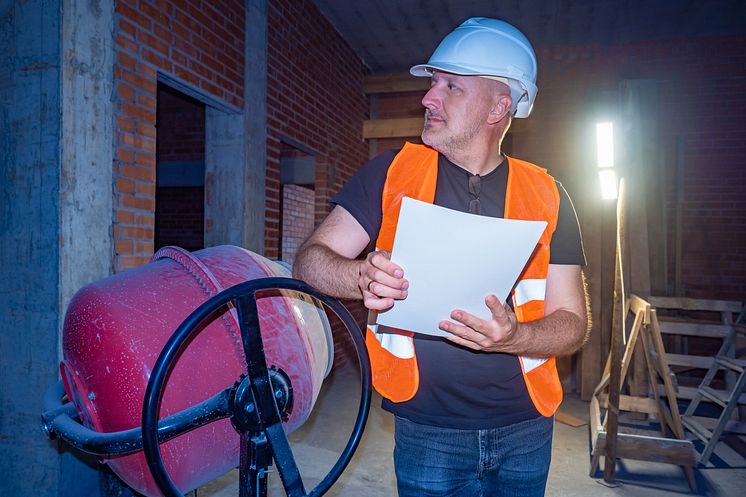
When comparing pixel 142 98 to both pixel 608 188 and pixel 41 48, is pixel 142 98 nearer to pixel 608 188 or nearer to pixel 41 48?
pixel 41 48

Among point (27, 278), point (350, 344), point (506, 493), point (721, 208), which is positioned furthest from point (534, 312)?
point (721, 208)

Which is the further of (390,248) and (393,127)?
(393,127)

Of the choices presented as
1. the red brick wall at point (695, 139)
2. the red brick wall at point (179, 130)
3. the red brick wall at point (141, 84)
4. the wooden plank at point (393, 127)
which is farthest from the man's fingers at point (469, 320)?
the red brick wall at point (179, 130)

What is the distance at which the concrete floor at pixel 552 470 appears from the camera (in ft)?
11.0

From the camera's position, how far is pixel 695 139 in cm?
617

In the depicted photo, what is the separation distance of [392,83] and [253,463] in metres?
6.88

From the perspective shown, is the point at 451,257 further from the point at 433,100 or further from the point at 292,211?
the point at 292,211

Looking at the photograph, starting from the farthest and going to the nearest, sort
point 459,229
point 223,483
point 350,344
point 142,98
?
point 350,344, point 223,483, point 142,98, point 459,229

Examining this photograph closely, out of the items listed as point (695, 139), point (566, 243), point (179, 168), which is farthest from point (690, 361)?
point (179, 168)

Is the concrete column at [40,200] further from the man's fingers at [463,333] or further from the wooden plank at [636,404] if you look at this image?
the wooden plank at [636,404]

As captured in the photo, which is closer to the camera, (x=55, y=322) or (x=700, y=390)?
(x=55, y=322)

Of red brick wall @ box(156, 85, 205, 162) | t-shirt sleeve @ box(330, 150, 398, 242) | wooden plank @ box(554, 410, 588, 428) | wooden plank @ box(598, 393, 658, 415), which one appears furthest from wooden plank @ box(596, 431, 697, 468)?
red brick wall @ box(156, 85, 205, 162)

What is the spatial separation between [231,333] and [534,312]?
910 millimetres

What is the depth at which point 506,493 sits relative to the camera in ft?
4.87
